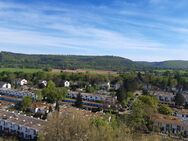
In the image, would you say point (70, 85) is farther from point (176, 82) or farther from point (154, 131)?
point (154, 131)

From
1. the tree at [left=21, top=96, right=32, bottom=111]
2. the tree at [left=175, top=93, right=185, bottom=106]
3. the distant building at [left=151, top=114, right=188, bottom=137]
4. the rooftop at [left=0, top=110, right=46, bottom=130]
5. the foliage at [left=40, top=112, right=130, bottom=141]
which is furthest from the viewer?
the tree at [left=175, top=93, right=185, bottom=106]

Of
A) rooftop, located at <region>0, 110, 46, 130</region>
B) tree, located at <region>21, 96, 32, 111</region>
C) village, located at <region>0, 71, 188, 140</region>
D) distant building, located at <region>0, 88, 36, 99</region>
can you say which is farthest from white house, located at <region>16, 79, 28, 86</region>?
rooftop, located at <region>0, 110, 46, 130</region>

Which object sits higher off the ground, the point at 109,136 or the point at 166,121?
the point at 109,136

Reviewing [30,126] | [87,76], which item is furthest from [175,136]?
[87,76]

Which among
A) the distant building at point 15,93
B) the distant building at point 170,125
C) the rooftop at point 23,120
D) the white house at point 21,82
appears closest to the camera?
the rooftop at point 23,120

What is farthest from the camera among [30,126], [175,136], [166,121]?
[166,121]

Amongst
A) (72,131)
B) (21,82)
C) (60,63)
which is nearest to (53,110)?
(72,131)

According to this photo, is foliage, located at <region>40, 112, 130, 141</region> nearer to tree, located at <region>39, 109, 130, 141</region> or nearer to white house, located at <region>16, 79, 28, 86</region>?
tree, located at <region>39, 109, 130, 141</region>

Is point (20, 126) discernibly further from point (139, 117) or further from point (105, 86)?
point (105, 86)

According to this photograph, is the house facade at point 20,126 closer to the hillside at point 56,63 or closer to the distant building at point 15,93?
the distant building at point 15,93

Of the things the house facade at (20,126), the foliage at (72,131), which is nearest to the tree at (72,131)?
the foliage at (72,131)

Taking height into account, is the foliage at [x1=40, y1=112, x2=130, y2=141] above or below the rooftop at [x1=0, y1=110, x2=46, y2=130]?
above
